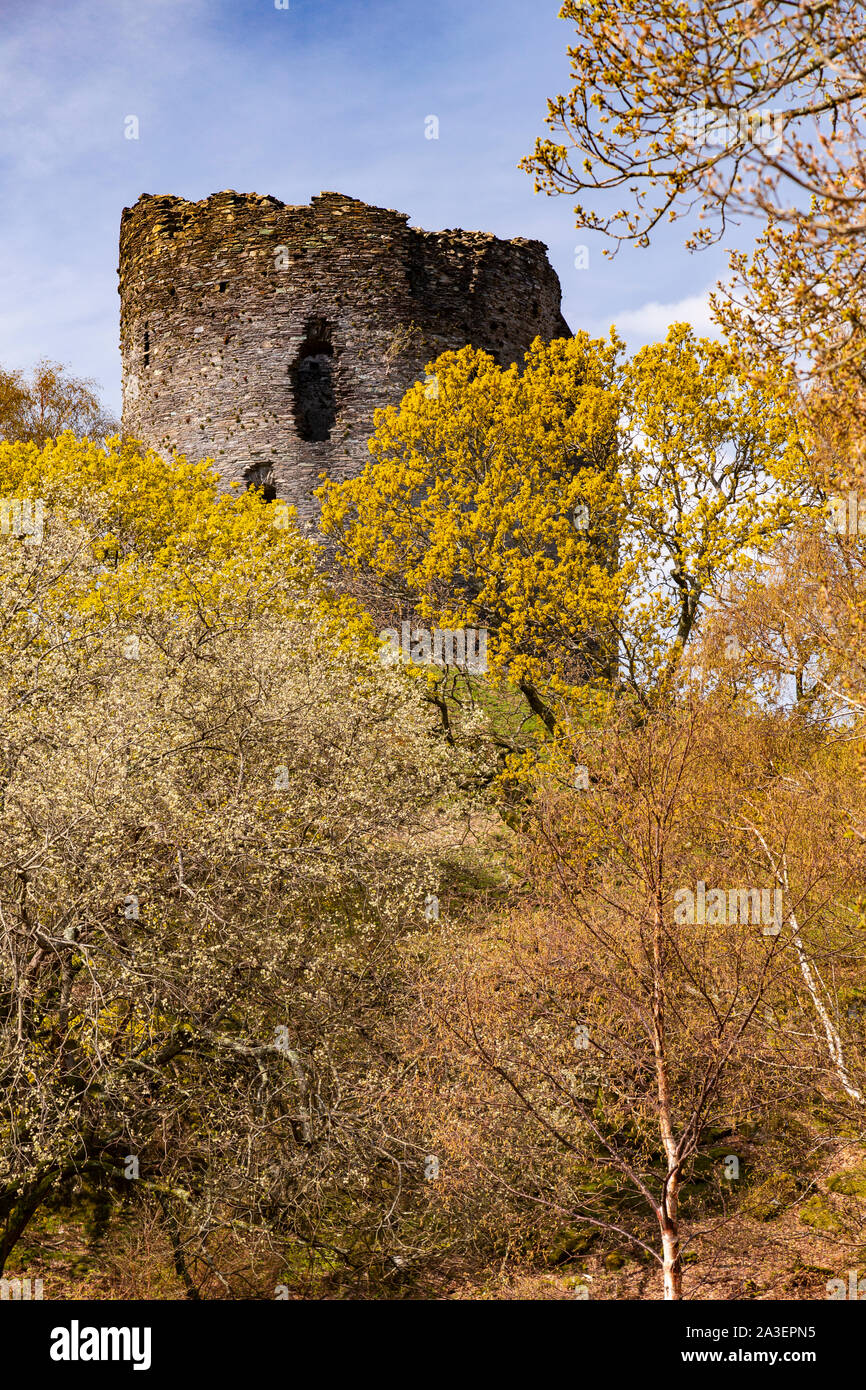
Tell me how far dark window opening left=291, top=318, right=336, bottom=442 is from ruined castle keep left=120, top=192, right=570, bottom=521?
Answer: 3 cm

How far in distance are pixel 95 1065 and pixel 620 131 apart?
5.74 m

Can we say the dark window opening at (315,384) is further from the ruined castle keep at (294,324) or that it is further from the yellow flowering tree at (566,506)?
the yellow flowering tree at (566,506)

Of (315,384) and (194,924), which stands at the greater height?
(315,384)

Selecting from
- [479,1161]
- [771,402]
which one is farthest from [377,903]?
[771,402]

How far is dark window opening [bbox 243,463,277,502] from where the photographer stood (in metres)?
21.1

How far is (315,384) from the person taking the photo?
859 inches

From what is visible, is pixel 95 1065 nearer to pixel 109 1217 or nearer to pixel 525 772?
pixel 109 1217

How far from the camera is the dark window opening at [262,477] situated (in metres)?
21.1

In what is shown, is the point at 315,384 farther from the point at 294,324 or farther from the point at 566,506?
the point at 566,506

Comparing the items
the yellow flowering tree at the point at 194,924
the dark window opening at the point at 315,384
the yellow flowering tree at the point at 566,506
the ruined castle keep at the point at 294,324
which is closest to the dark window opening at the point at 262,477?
the ruined castle keep at the point at 294,324

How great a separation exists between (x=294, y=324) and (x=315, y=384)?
1193mm

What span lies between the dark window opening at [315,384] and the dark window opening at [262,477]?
978 millimetres

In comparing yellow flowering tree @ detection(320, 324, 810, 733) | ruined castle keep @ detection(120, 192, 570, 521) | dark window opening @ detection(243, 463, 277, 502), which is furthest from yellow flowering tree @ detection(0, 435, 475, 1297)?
ruined castle keep @ detection(120, 192, 570, 521)

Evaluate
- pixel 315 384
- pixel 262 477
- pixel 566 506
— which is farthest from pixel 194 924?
pixel 315 384
